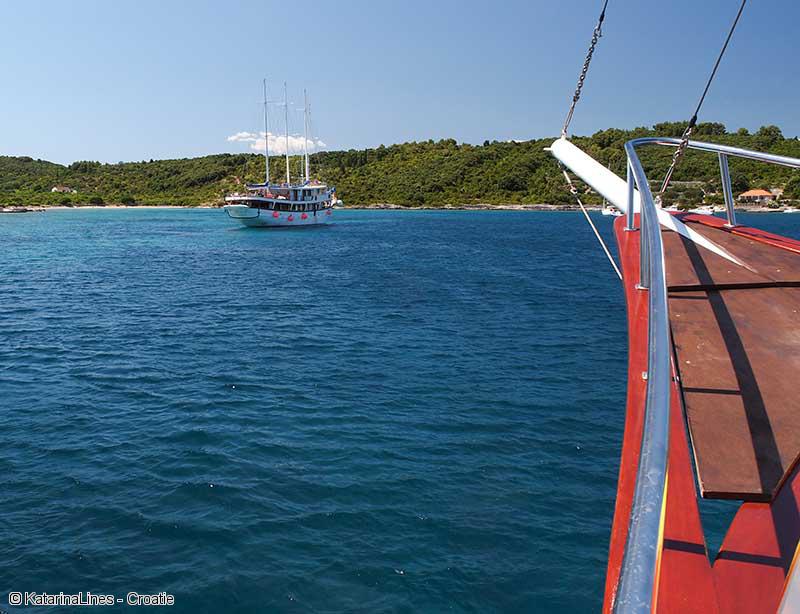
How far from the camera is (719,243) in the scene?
6246mm

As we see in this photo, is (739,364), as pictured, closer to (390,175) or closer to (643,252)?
(643,252)

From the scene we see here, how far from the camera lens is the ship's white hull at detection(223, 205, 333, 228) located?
7262cm

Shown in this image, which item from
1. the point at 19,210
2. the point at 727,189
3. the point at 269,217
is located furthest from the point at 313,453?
the point at 19,210

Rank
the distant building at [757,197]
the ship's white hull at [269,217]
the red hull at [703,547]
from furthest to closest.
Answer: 1. the distant building at [757,197]
2. the ship's white hull at [269,217]
3. the red hull at [703,547]

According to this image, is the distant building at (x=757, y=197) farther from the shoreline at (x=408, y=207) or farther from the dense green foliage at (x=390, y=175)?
the shoreline at (x=408, y=207)

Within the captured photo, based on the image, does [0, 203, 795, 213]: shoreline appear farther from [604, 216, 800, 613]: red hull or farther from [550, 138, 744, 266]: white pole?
[604, 216, 800, 613]: red hull

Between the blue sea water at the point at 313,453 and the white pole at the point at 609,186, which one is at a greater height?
the white pole at the point at 609,186

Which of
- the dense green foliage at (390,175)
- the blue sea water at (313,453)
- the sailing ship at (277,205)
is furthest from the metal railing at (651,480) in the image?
the dense green foliage at (390,175)

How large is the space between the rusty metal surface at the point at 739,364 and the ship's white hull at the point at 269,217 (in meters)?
71.0

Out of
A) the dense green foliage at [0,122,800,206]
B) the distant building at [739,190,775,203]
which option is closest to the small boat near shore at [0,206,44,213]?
the dense green foliage at [0,122,800,206]

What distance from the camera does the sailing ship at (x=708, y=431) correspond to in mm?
1850

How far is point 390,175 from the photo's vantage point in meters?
174

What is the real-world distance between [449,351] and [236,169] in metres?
171

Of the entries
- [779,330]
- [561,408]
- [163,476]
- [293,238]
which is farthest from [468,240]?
[779,330]
